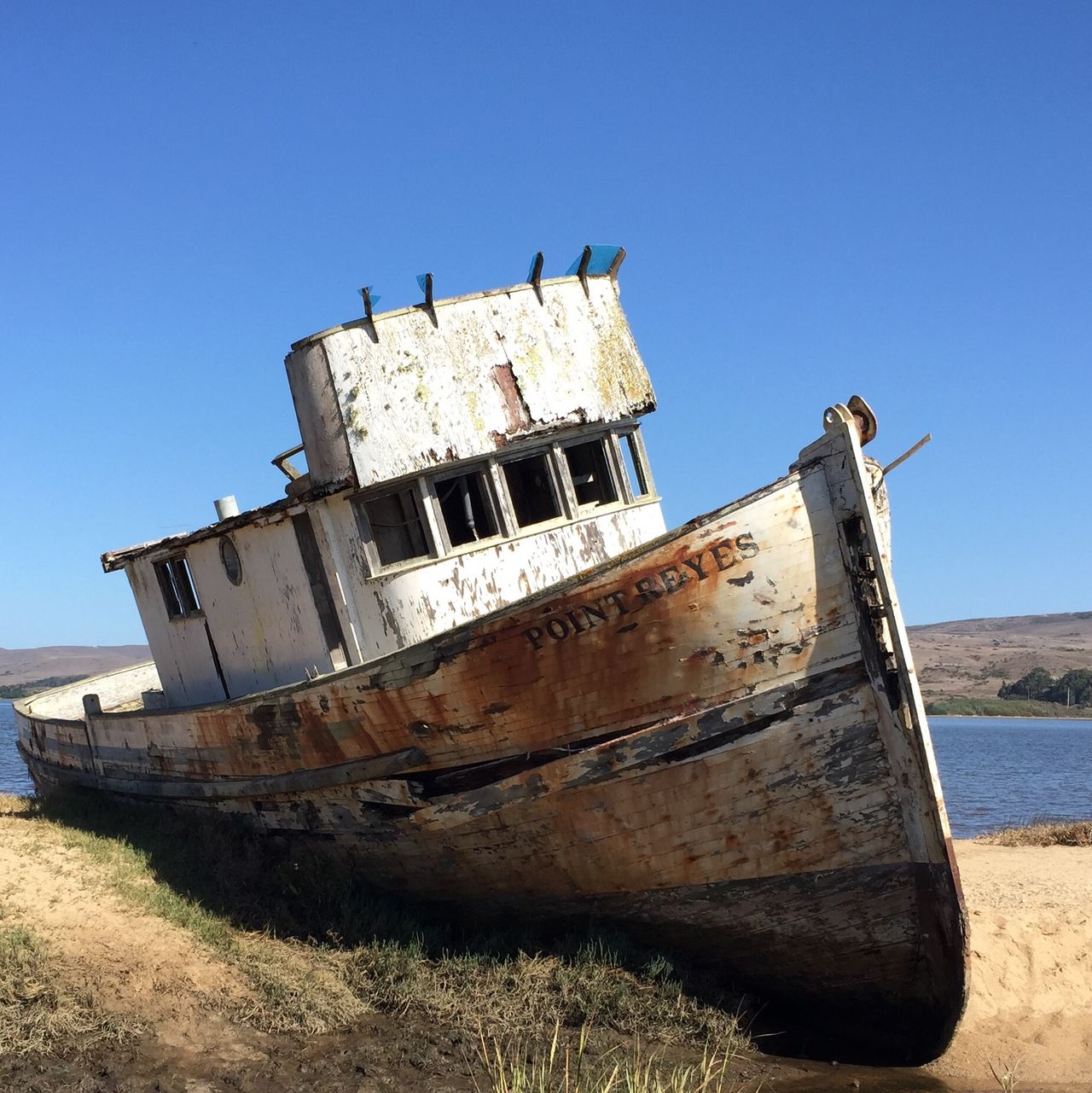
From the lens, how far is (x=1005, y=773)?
76.4 ft

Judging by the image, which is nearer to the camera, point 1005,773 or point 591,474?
point 591,474

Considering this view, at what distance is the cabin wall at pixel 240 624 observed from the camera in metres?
8.49

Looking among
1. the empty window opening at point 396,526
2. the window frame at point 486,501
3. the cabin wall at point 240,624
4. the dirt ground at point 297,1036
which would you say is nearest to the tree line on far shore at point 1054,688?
the dirt ground at point 297,1036

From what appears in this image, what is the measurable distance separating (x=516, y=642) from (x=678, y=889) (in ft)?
5.83

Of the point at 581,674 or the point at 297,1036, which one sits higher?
the point at 581,674

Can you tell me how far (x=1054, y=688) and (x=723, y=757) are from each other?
43.6m

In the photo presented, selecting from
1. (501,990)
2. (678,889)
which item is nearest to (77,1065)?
(501,990)

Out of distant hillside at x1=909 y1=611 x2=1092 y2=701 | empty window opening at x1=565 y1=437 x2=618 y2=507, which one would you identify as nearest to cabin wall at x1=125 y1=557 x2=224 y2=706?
empty window opening at x1=565 y1=437 x2=618 y2=507

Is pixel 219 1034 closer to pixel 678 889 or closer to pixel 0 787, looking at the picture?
pixel 678 889

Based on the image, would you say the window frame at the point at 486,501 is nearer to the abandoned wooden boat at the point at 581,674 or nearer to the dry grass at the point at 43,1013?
the abandoned wooden boat at the point at 581,674

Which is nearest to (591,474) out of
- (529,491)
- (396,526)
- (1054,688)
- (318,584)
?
(529,491)

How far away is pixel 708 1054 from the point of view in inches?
262

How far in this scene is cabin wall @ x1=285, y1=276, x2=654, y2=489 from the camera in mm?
7840

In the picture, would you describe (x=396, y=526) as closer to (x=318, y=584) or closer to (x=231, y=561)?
(x=318, y=584)
